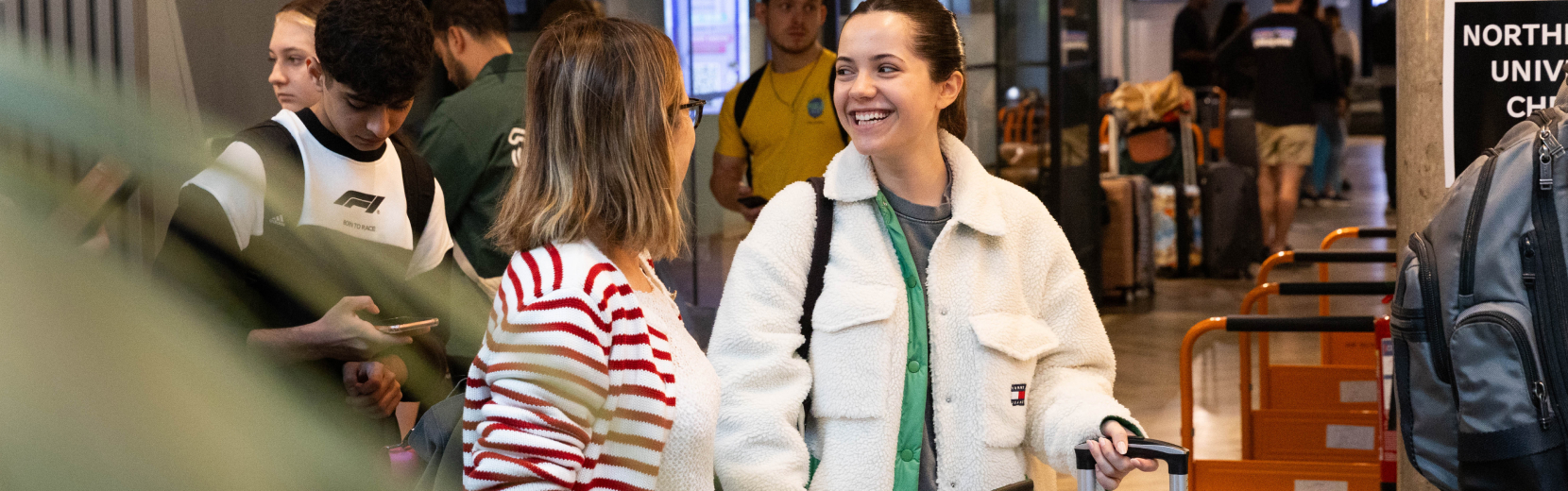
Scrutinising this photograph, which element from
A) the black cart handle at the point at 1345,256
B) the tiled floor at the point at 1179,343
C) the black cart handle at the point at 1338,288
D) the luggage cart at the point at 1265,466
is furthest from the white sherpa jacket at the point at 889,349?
the tiled floor at the point at 1179,343

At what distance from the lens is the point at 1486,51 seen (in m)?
2.79

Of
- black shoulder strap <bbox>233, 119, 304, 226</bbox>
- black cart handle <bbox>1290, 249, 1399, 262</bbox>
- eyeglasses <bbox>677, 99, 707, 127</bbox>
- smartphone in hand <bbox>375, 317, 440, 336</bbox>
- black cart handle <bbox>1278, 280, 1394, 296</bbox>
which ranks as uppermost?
eyeglasses <bbox>677, 99, 707, 127</bbox>

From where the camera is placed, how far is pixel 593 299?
63.8 inches

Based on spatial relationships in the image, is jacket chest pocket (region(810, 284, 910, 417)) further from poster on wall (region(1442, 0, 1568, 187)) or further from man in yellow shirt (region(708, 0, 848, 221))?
man in yellow shirt (region(708, 0, 848, 221))

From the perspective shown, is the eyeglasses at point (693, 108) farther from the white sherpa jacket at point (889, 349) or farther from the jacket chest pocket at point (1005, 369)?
the jacket chest pocket at point (1005, 369)

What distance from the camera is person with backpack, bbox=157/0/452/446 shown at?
2094 millimetres

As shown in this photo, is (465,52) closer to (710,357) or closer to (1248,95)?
(710,357)

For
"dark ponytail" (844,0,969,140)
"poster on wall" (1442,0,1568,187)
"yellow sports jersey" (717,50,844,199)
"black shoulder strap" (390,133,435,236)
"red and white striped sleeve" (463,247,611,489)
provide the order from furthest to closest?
"yellow sports jersey" (717,50,844,199), "poster on wall" (1442,0,1568,187), "black shoulder strap" (390,133,435,236), "dark ponytail" (844,0,969,140), "red and white striped sleeve" (463,247,611,489)

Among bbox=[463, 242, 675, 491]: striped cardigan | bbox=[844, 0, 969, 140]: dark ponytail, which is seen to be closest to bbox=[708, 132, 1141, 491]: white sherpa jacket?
bbox=[844, 0, 969, 140]: dark ponytail

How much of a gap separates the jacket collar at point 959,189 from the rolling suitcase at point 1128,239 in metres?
6.32

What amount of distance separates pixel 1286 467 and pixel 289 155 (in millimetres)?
2600

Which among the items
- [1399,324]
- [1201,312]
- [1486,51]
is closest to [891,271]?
[1399,324]

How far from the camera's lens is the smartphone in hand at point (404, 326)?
2.17 metres

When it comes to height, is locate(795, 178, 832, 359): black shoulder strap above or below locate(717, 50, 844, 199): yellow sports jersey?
below
